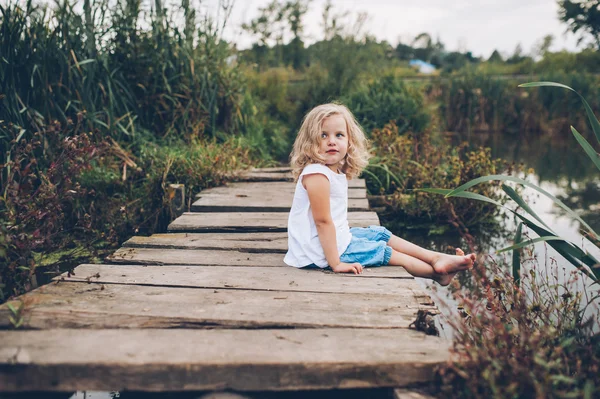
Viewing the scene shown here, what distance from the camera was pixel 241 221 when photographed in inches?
134

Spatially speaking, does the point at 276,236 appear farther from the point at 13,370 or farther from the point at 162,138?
the point at 162,138

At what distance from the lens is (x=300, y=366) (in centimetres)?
152

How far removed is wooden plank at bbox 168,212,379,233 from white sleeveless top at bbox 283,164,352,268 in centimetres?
62

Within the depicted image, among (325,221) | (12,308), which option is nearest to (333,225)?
(325,221)

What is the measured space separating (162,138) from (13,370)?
155 inches

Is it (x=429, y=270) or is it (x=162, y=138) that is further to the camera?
(x=162, y=138)

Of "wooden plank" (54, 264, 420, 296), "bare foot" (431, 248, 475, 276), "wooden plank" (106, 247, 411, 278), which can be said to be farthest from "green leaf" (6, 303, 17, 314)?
"bare foot" (431, 248, 475, 276)

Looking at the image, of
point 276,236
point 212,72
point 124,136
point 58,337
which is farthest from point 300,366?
point 212,72

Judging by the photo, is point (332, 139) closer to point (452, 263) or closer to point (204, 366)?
point (452, 263)

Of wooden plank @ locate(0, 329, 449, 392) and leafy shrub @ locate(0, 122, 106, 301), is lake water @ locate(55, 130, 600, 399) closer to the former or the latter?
wooden plank @ locate(0, 329, 449, 392)

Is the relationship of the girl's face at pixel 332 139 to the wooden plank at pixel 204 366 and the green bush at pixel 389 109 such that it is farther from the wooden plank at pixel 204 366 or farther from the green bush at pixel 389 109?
the green bush at pixel 389 109

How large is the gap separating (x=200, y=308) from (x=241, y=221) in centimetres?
149

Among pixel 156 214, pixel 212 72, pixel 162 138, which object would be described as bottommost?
pixel 156 214

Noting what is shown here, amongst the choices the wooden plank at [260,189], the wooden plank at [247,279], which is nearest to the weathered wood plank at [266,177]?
the wooden plank at [260,189]
